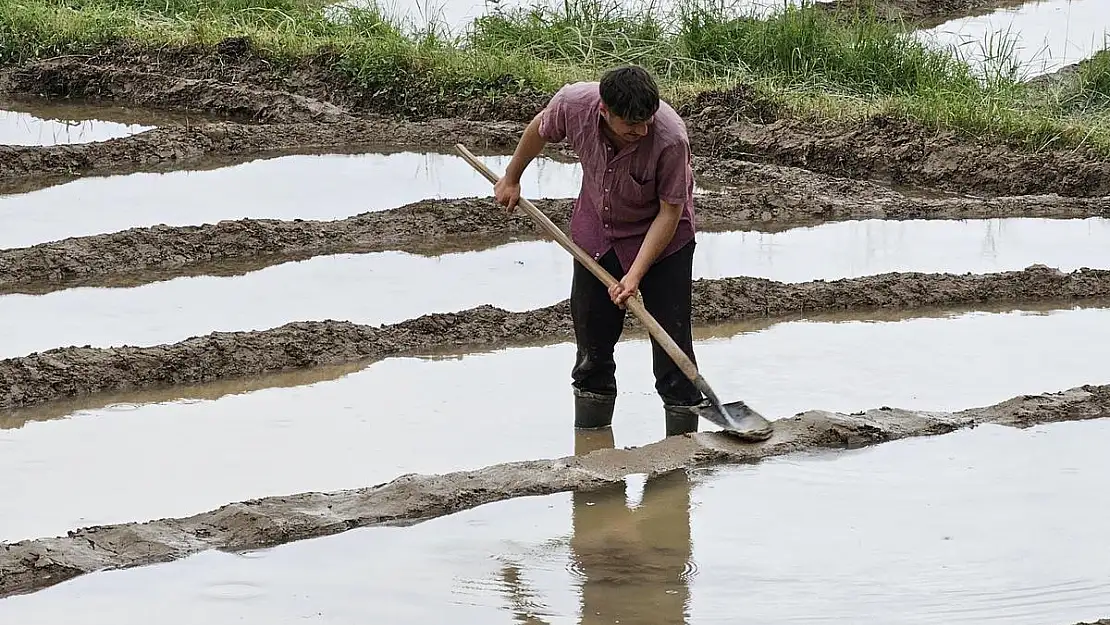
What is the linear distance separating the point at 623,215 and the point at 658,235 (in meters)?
0.18

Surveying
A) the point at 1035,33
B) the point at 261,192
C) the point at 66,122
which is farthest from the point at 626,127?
the point at 1035,33

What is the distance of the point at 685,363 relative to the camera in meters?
4.12

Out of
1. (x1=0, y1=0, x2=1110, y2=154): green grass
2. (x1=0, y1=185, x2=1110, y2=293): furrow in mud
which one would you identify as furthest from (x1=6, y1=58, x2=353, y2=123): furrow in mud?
(x1=0, y1=185, x2=1110, y2=293): furrow in mud

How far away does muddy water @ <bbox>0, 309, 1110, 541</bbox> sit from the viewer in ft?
13.5

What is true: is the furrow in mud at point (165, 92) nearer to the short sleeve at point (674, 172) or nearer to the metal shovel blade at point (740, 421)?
the metal shovel blade at point (740, 421)

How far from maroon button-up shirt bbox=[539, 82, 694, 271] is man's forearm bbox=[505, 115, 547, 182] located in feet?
0.11

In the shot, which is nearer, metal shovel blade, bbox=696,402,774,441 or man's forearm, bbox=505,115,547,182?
man's forearm, bbox=505,115,547,182

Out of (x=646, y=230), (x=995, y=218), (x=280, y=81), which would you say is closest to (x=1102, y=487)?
(x=646, y=230)

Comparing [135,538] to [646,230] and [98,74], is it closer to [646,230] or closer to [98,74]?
[646,230]

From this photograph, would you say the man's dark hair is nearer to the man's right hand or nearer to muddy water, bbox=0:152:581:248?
the man's right hand

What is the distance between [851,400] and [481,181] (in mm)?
3600

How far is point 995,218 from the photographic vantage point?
24.9 feet

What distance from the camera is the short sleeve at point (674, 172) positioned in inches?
153

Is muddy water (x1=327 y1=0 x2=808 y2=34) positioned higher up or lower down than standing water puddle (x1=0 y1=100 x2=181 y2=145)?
higher up
